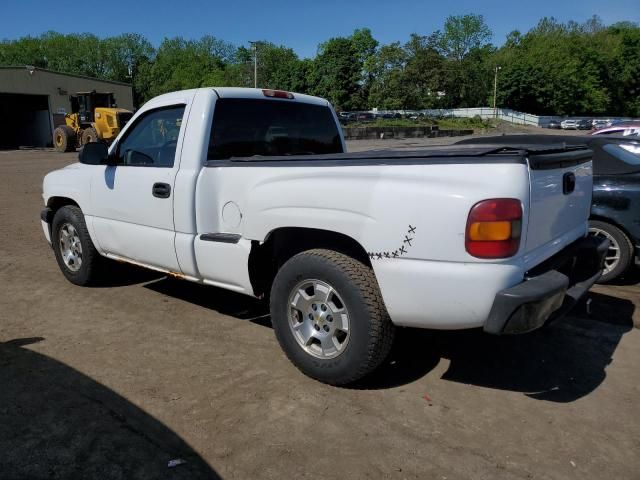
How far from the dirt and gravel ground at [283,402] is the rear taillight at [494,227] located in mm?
1004

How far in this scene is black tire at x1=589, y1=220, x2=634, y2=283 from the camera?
17.6ft

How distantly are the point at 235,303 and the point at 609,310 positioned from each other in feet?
11.0

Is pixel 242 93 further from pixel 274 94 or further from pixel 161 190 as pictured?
pixel 161 190

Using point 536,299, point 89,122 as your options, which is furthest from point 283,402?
point 89,122

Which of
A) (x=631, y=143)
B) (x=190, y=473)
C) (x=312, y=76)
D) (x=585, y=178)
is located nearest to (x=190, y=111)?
(x=190, y=473)

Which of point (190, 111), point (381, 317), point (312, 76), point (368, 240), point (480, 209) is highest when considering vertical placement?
point (312, 76)

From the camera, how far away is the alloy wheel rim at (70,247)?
525cm

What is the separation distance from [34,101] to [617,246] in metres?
41.1

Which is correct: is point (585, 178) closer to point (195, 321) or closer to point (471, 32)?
point (195, 321)

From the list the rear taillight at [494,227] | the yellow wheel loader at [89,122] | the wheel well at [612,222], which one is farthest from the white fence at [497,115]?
the rear taillight at [494,227]

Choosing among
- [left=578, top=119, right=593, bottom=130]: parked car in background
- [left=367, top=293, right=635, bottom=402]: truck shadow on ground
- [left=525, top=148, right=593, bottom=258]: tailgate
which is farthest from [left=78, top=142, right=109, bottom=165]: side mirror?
[left=578, top=119, right=593, bottom=130]: parked car in background

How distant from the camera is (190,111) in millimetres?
4066

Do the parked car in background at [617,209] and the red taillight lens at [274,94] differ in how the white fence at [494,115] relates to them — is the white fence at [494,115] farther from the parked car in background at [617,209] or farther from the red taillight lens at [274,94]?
the red taillight lens at [274,94]

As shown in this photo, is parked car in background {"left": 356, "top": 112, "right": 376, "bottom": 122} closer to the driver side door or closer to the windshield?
the windshield
